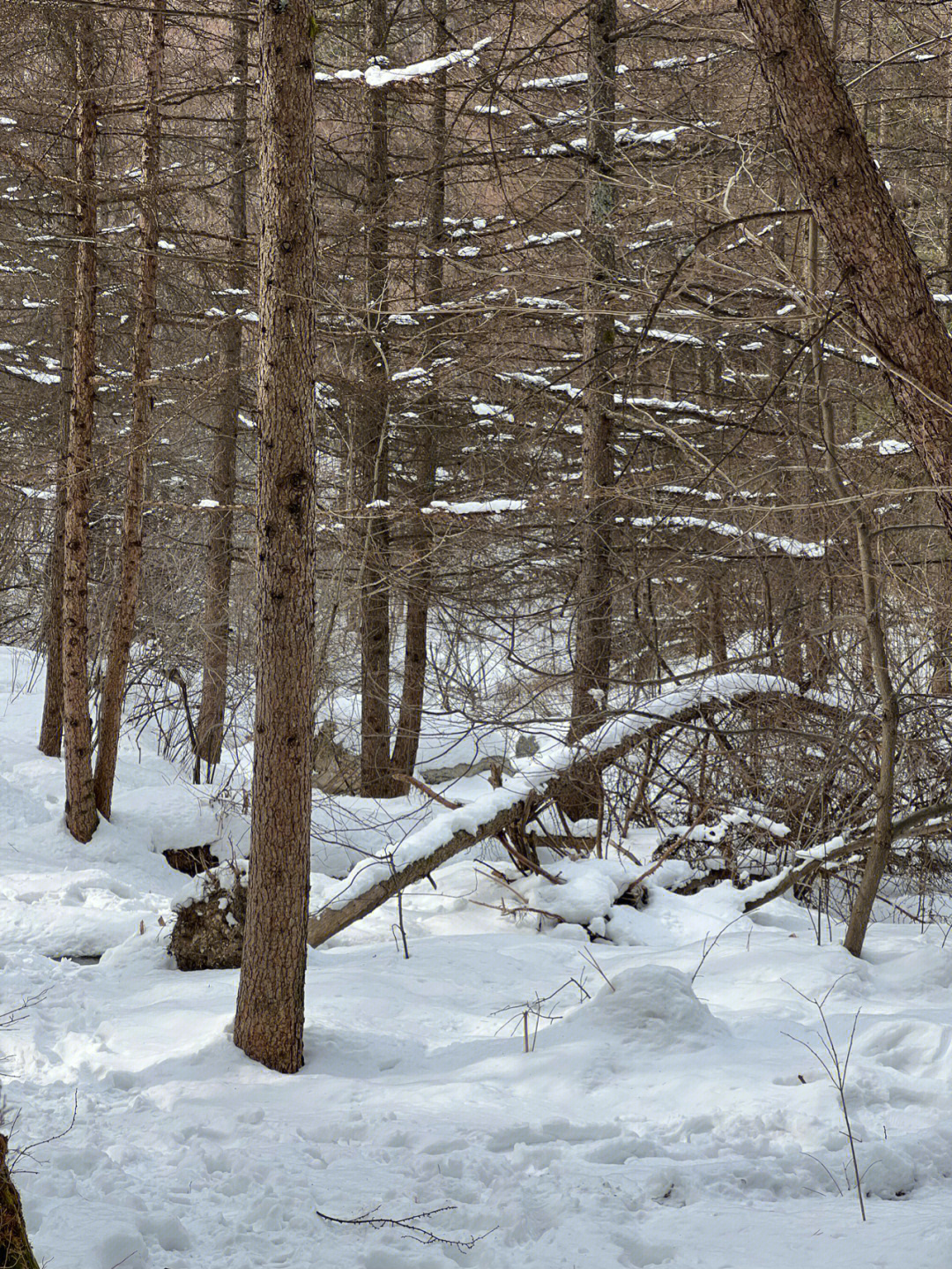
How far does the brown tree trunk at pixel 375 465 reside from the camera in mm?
11430

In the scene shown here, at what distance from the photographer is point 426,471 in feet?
43.1

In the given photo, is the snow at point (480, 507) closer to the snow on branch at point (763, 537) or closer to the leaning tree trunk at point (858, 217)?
the snow on branch at point (763, 537)

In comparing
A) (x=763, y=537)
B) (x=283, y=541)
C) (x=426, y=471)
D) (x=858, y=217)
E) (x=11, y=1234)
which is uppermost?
(x=426, y=471)

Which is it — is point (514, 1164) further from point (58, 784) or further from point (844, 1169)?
point (58, 784)

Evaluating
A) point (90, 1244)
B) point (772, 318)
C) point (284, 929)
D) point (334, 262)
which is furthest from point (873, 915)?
point (334, 262)

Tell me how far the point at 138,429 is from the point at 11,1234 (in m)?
8.06

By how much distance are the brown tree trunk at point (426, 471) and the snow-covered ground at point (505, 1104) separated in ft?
17.1

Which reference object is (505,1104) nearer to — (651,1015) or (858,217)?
(651,1015)

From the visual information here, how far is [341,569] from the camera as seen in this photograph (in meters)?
10.7

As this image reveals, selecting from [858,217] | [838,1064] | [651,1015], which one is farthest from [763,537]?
[838,1064]

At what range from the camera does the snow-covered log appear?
22.3 feet

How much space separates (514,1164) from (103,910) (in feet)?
17.3

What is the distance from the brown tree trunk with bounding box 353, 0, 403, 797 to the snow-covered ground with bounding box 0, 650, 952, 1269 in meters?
5.09

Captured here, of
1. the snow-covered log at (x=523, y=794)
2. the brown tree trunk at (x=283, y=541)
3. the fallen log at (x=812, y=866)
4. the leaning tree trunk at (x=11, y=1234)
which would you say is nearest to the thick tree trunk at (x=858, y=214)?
the brown tree trunk at (x=283, y=541)
